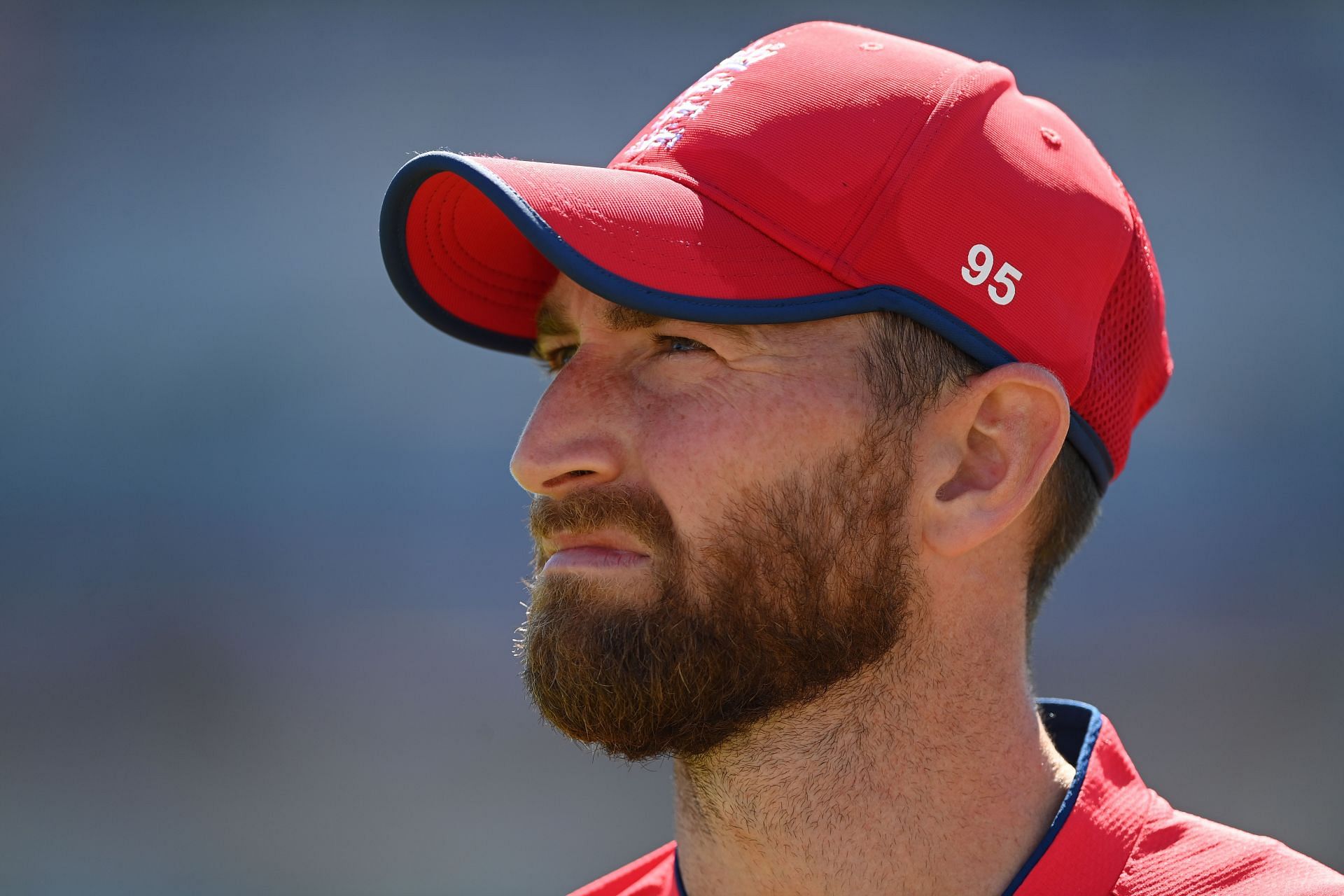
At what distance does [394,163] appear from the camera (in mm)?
6820

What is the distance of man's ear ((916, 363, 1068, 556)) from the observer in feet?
4.97

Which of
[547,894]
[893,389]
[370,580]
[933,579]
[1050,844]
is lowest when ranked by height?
[547,894]

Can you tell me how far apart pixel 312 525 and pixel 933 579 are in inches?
191

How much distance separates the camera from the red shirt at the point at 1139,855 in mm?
1446

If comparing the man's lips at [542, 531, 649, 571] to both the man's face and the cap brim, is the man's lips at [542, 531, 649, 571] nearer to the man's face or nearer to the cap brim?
the man's face

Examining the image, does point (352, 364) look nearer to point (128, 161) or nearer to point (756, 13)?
point (128, 161)

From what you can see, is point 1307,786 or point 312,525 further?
point 312,525

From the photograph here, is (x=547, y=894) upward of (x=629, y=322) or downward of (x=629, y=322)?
downward

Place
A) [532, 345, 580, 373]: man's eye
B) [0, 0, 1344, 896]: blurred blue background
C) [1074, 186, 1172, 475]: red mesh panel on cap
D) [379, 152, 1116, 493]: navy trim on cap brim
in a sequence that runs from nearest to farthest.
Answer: [379, 152, 1116, 493]: navy trim on cap brim < [1074, 186, 1172, 475]: red mesh panel on cap < [532, 345, 580, 373]: man's eye < [0, 0, 1344, 896]: blurred blue background

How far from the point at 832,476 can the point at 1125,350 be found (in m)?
0.45

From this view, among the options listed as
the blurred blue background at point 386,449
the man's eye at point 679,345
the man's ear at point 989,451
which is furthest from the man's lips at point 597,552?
the blurred blue background at point 386,449

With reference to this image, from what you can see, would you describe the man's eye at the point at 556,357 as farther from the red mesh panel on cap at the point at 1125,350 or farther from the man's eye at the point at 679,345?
the red mesh panel on cap at the point at 1125,350

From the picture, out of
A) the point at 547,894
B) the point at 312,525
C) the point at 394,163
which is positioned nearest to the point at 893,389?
the point at 547,894

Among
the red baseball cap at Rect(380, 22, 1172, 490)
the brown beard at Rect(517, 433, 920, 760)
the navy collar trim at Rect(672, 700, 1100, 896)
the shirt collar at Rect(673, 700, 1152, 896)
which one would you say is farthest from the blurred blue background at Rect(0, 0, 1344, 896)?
the red baseball cap at Rect(380, 22, 1172, 490)
